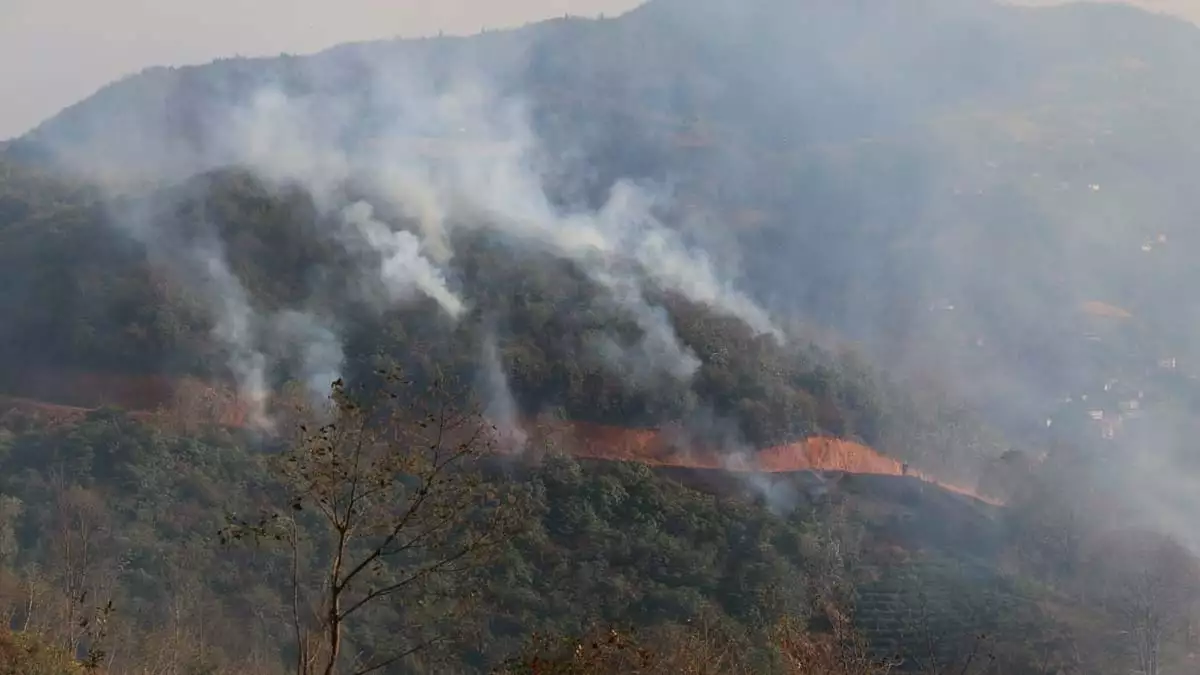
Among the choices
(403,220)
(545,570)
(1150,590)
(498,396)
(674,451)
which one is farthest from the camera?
(403,220)

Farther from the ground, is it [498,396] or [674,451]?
[498,396]

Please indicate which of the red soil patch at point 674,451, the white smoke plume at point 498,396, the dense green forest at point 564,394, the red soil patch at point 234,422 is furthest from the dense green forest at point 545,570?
the white smoke plume at point 498,396

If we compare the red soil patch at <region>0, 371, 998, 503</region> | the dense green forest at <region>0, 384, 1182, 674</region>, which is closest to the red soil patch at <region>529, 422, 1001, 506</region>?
the red soil patch at <region>0, 371, 998, 503</region>

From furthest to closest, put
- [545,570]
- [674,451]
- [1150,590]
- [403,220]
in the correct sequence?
[403,220]
[674,451]
[545,570]
[1150,590]

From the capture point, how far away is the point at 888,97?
116 meters

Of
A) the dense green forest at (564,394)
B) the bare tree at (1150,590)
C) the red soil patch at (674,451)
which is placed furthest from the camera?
the red soil patch at (674,451)

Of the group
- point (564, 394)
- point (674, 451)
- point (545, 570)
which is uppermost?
point (545, 570)

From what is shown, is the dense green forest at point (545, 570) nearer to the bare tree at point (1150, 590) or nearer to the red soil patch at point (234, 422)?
the bare tree at point (1150, 590)

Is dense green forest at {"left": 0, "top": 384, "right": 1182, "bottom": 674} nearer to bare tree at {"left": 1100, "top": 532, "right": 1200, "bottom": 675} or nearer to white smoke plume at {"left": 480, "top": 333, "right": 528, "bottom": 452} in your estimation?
bare tree at {"left": 1100, "top": 532, "right": 1200, "bottom": 675}

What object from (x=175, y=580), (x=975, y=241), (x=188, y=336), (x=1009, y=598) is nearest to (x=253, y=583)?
(x=175, y=580)

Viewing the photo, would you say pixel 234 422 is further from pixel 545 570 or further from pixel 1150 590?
pixel 1150 590

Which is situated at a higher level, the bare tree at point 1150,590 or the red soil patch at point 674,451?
the bare tree at point 1150,590

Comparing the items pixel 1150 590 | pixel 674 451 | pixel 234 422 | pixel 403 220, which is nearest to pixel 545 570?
pixel 674 451

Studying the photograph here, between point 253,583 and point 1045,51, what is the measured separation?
12017cm
